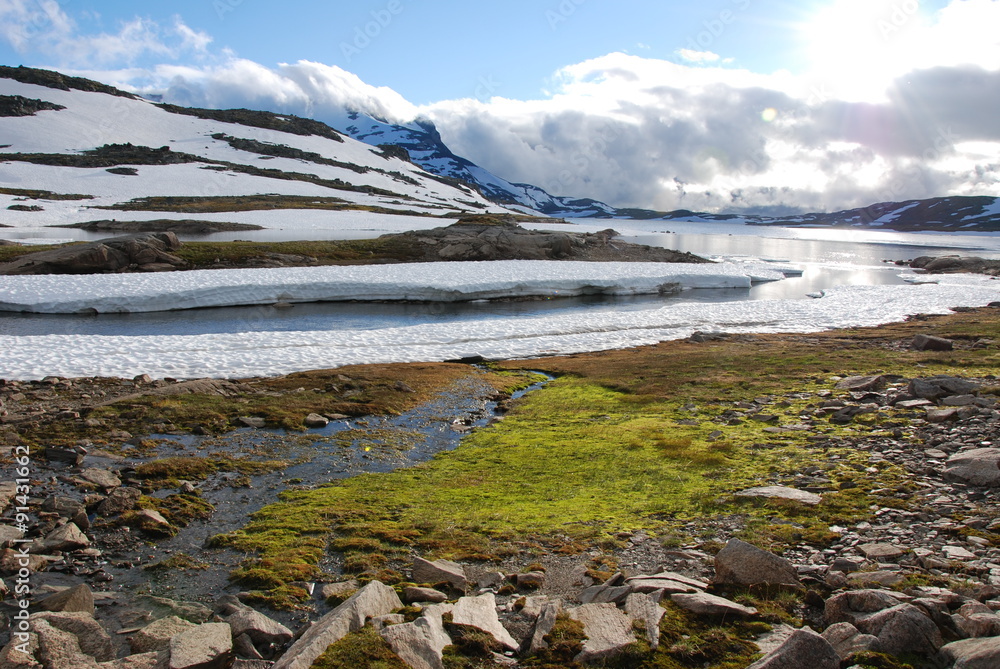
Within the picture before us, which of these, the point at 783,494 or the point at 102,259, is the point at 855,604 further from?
the point at 102,259

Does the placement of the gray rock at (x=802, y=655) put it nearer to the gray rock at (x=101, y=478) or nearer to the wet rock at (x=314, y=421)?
the gray rock at (x=101, y=478)

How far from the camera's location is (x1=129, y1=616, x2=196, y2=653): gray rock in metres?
6.29

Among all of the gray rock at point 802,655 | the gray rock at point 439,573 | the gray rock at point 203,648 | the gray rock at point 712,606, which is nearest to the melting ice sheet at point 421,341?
the gray rock at point 439,573

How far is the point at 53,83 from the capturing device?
19788 cm

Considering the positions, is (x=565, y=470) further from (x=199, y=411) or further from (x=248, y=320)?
(x=248, y=320)

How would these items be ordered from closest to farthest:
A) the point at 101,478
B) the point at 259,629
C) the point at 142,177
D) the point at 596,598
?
the point at 259,629 → the point at 596,598 → the point at 101,478 → the point at 142,177

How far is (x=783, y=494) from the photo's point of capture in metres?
10.0

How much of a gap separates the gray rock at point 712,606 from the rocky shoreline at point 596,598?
0.02 meters

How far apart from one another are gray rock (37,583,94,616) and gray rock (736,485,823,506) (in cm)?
956

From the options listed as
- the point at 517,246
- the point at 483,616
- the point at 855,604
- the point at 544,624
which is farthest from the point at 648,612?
the point at 517,246

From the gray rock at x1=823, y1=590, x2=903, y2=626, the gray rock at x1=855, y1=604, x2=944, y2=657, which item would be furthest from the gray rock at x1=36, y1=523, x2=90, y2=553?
the gray rock at x1=855, y1=604, x2=944, y2=657

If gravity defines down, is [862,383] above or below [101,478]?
above

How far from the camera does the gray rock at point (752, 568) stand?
7074mm

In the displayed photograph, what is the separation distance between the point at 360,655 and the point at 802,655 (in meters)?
4.18
